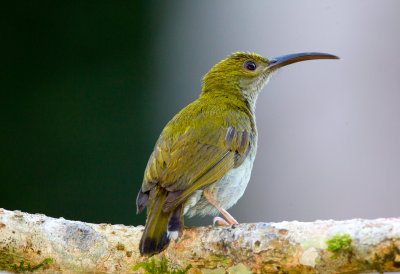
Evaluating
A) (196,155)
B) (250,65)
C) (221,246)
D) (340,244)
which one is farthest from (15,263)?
(250,65)

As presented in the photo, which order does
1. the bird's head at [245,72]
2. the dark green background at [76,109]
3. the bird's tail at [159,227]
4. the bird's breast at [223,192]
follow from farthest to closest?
1. the dark green background at [76,109]
2. the bird's head at [245,72]
3. the bird's breast at [223,192]
4. the bird's tail at [159,227]

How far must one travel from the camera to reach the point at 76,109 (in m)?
7.01

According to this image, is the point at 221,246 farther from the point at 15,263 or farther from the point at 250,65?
the point at 250,65

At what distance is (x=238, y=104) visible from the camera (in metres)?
5.02

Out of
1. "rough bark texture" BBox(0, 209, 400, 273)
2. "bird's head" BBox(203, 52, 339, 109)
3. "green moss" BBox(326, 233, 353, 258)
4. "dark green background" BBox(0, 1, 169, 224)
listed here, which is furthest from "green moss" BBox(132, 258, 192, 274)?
"dark green background" BBox(0, 1, 169, 224)

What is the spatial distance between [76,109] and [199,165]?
3491 mm

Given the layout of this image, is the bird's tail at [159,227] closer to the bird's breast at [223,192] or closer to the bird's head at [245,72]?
the bird's breast at [223,192]

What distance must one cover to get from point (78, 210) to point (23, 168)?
86 centimetres

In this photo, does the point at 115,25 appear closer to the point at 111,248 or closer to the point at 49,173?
the point at 49,173

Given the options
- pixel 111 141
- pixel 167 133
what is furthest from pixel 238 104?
pixel 111 141

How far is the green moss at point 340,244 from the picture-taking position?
2.78 metres

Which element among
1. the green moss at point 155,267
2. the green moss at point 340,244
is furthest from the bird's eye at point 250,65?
the green moss at point 340,244

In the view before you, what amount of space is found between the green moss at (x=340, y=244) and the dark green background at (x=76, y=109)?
396 cm

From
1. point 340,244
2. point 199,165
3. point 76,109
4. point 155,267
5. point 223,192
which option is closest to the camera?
point 340,244
